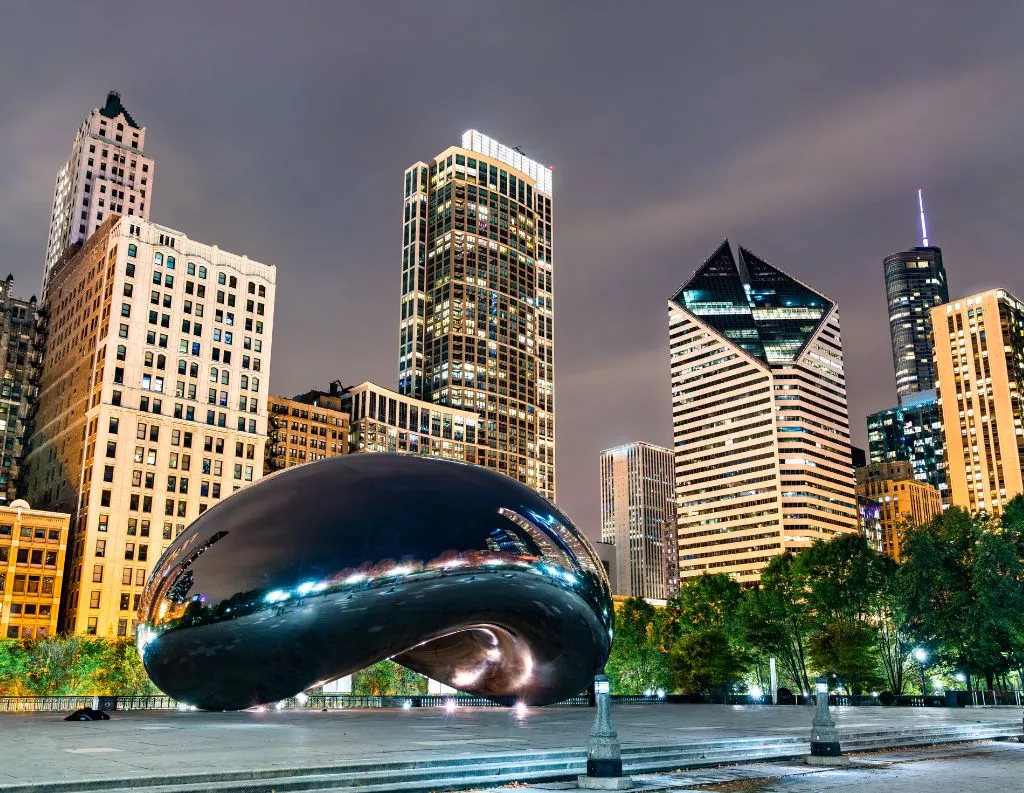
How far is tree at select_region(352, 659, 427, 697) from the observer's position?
3039 inches

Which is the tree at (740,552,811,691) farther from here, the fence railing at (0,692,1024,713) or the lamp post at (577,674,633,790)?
the lamp post at (577,674,633,790)

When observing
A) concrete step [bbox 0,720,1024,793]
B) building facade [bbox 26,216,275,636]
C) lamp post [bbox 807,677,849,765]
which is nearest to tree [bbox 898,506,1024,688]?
concrete step [bbox 0,720,1024,793]

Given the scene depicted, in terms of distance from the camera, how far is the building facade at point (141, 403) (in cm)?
10569

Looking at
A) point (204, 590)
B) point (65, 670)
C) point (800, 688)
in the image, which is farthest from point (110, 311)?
point (204, 590)

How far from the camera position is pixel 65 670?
240ft

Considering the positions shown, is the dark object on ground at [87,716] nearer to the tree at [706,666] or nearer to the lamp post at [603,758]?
the lamp post at [603,758]

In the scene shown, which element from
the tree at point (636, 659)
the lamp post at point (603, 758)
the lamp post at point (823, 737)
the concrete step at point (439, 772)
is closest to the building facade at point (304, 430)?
the tree at point (636, 659)

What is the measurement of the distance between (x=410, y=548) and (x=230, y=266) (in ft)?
384

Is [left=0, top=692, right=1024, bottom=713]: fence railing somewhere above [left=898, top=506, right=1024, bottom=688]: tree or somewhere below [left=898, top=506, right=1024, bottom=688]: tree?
below

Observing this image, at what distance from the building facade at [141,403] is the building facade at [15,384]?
11.0 feet

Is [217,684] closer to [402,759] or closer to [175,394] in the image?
[402,759]

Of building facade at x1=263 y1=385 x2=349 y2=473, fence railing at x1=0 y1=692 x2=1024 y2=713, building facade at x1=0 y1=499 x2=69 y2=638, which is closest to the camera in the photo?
fence railing at x1=0 y1=692 x2=1024 y2=713

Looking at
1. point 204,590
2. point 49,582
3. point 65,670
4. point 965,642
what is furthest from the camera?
point 49,582

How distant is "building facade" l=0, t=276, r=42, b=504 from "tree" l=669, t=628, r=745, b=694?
344 feet
